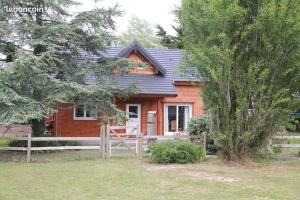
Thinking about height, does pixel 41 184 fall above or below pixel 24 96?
below

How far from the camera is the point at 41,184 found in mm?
11219

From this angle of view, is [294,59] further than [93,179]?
Yes

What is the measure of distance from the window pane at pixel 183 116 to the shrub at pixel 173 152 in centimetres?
1174

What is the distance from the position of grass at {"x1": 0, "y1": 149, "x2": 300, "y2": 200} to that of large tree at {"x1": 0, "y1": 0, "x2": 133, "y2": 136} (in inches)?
95.3

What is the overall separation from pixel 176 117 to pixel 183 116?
0.49 m

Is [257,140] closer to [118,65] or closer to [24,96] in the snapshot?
[118,65]

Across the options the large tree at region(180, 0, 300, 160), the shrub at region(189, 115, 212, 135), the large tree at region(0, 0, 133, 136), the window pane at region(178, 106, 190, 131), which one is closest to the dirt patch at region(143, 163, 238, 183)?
the large tree at region(180, 0, 300, 160)

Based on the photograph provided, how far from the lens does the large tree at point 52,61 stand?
1695 cm

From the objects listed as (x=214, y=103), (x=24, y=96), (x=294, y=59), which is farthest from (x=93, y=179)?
(x=294, y=59)

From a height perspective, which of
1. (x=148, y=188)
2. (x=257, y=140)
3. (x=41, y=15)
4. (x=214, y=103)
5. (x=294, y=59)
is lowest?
(x=148, y=188)

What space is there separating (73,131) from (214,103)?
38.4 feet

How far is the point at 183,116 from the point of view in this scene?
91.6 feet

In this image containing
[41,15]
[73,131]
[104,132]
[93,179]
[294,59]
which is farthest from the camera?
[73,131]
